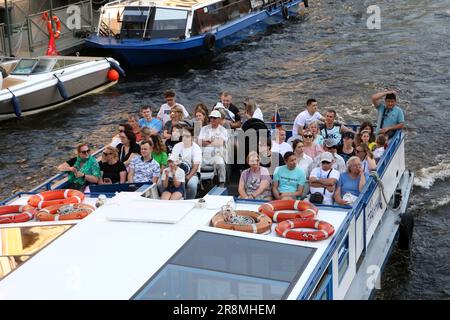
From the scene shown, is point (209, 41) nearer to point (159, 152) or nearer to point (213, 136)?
point (213, 136)

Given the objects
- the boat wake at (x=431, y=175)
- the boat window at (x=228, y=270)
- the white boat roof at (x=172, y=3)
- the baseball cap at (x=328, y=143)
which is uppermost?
the white boat roof at (x=172, y=3)

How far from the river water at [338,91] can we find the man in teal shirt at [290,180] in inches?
85.2

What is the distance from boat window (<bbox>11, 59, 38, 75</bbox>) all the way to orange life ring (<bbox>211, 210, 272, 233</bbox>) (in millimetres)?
15035

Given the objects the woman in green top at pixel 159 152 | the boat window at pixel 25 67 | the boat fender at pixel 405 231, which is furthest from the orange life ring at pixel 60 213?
the boat window at pixel 25 67

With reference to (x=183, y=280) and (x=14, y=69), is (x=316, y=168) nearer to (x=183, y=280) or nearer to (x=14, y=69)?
(x=183, y=280)

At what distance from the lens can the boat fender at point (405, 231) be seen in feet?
45.7

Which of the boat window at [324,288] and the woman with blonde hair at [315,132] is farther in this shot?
the woman with blonde hair at [315,132]

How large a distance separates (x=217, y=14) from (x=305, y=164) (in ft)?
60.2

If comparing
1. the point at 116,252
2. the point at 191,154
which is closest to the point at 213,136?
the point at 191,154

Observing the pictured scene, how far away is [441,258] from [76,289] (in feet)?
23.9

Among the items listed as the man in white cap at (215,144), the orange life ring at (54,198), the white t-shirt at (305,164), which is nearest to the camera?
the orange life ring at (54,198)

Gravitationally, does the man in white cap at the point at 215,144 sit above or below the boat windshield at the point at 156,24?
below

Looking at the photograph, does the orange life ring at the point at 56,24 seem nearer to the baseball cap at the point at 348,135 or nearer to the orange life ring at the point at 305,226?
the baseball cap at the point at 348,135
